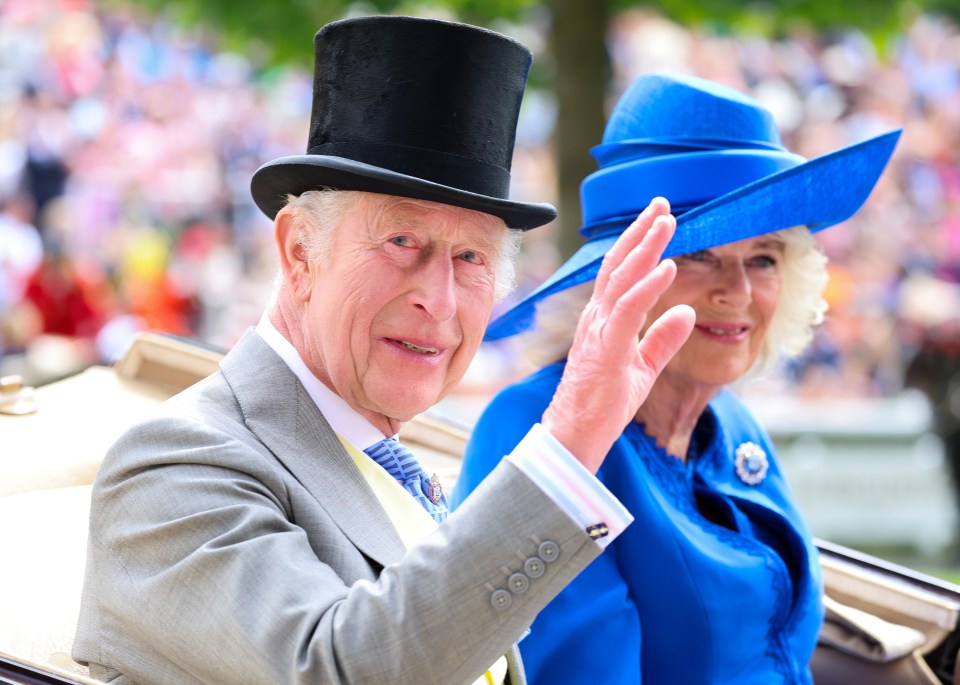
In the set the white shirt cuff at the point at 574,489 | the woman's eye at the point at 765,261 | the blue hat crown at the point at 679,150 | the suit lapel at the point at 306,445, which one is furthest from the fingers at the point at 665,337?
the woman's eye at the point at 765,261

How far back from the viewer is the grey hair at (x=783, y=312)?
279 cm

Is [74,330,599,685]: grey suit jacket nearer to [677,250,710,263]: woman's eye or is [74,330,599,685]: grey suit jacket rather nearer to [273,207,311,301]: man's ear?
[273,207,311,301]: man's ear

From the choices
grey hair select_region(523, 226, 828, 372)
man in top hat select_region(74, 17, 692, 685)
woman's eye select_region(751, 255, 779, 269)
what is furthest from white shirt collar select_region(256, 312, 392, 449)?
woman's eye select_region(751, 255, 779, 269)

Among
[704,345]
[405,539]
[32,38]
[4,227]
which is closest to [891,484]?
[704,345]

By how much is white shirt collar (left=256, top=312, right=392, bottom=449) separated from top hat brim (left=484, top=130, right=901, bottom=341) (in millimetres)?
740

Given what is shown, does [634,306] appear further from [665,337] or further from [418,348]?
[418,348]

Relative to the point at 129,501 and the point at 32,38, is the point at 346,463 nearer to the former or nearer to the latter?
the point at 129,501

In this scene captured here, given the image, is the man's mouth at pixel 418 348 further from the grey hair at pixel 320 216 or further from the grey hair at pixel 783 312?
the grey hair at pixel 783 312

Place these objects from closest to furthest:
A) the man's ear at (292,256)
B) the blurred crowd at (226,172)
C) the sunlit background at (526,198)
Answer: the man's ear at (292,256) < the sunlit background at (526,198) < the blurred crowd at (226,172)

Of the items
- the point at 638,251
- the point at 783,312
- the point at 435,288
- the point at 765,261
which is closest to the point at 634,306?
the point at 638,251

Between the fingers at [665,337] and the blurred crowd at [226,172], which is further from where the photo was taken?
the blurred crowd at [226,172]

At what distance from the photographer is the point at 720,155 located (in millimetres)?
2623

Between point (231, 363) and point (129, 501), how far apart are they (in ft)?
1.09

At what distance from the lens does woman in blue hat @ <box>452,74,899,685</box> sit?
2482 millimetres
